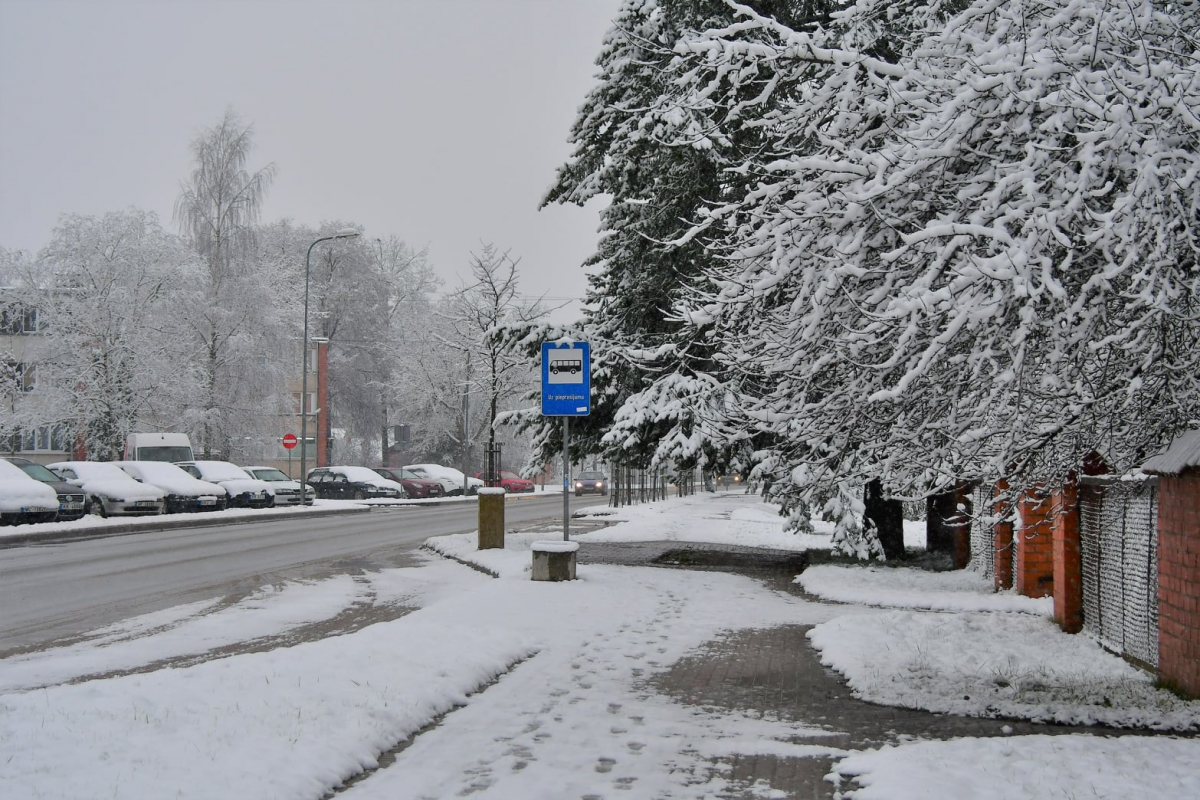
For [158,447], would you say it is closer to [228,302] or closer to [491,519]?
[228,302]

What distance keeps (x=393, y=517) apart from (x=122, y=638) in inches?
836

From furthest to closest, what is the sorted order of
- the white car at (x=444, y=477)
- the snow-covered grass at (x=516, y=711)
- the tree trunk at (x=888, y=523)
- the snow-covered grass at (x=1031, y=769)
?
1. the white car at (x=444, y=477)
2. the tree trunk at (x=888, y=523)
3. the snow-covered grass at (x=516, y=711)
4. the snow-covered grass at (x=1031, y=769)

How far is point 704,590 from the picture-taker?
13.4 metres

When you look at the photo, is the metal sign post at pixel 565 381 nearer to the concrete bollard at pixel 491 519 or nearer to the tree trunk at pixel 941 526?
the concrete bollard at pixel 491 519

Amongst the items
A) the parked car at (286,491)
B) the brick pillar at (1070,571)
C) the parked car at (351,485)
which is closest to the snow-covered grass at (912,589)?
the brick pillar at (1070,571)

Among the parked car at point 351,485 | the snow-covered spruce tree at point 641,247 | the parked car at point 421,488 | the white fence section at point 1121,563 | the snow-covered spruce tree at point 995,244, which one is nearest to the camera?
the snow-covered spruce tree at point 995,244

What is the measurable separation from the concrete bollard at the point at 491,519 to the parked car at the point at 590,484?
40980mm

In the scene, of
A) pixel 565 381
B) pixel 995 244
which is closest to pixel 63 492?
pixel 565 381

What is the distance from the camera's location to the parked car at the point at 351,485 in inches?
1880

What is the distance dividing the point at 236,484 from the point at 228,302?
492 inches

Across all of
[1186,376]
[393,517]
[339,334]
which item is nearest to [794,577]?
[1186,376]

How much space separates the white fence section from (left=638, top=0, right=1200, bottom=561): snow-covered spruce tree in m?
1.12

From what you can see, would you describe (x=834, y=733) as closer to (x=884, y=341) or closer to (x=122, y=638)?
(x=884, y=341)

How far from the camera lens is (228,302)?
4434 cm
